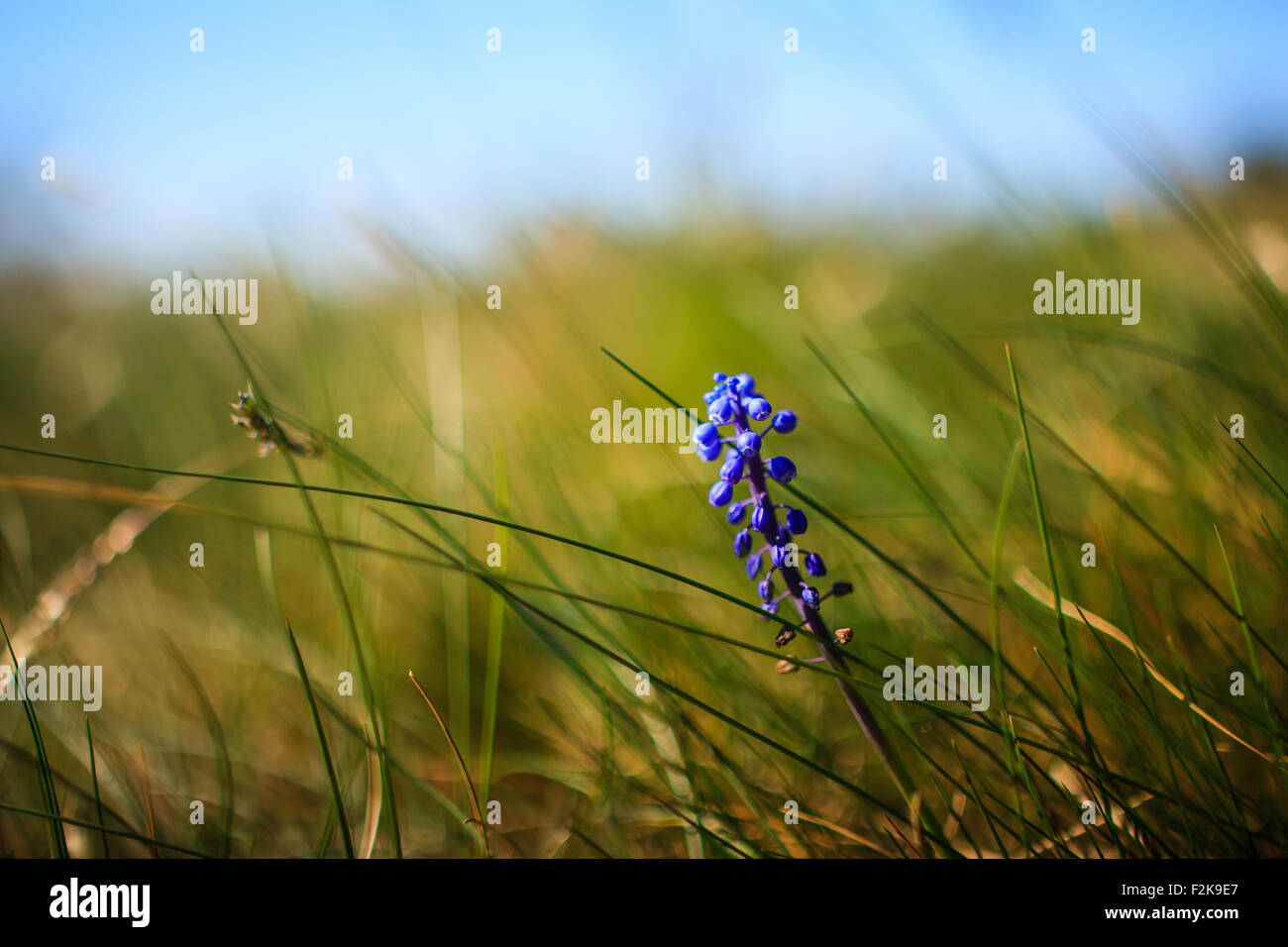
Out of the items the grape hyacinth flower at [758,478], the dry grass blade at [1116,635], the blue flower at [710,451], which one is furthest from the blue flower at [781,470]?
the dry grass blade at [1116,635]

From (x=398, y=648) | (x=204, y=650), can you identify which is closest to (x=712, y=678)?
(x=398, y=648)

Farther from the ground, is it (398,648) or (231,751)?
(398,648)

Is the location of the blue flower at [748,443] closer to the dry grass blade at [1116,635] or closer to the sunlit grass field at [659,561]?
the sunlit grass field at [659,561]

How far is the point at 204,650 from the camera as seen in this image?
101 inches

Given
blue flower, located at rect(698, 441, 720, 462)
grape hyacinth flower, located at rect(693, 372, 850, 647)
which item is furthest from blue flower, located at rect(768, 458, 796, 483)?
blue flower, located at rect(698, 441, 720, 462)

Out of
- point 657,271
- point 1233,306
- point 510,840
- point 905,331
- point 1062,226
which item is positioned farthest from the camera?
point 657,271

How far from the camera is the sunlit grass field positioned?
5.22 ft

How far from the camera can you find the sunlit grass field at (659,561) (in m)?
1.59

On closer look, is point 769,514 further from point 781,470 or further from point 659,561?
point 659,561

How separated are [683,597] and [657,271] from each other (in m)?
1.87

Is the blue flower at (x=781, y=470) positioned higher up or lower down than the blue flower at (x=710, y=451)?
lower down

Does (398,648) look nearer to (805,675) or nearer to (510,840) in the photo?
(510,840)

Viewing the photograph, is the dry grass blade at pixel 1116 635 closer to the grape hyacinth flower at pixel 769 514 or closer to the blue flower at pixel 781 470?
the grape hyacinth flower at pixel 769 514

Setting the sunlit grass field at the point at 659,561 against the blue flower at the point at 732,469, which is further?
the sunlit grass field at the point at 659,561
